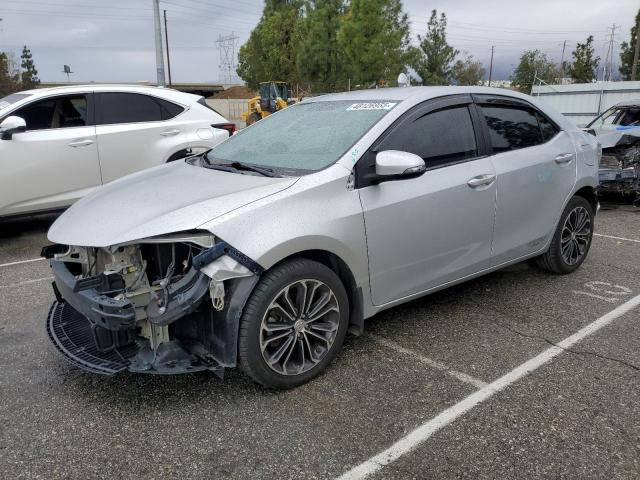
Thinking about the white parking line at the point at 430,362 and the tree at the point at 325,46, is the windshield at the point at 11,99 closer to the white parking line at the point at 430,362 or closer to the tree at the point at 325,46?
the white parking line at the point at 430,362

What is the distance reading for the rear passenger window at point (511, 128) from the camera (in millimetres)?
4105

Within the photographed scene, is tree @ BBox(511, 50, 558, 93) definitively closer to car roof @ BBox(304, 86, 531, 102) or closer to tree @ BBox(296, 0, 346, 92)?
tree @ BBox(296, 0, 346, 92)

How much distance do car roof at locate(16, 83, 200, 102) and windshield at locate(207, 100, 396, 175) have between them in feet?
11.2

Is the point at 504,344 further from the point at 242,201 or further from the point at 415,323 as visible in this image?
the point at 242,201

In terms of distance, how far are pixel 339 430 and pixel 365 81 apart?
29.6 metres

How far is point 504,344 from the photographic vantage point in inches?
146

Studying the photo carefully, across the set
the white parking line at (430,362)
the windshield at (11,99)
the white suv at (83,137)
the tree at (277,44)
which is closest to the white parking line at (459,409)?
the white parking line at (430,362)

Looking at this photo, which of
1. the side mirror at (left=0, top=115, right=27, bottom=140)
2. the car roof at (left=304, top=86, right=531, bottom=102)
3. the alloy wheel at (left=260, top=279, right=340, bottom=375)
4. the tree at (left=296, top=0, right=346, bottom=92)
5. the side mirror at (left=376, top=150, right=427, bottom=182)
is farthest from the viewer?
the tree at (left=296, top=0, right=346, bottom=92)

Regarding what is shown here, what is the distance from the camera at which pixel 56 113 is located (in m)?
6.53

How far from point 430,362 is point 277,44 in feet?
140

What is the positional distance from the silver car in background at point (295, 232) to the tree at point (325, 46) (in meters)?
31.1

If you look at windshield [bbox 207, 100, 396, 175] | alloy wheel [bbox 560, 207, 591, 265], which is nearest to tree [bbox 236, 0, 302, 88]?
alloy wheel [bbox 560, 207, 591, 265]

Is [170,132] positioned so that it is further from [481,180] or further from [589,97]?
[589,97]

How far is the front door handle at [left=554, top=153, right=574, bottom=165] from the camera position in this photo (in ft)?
14.9
